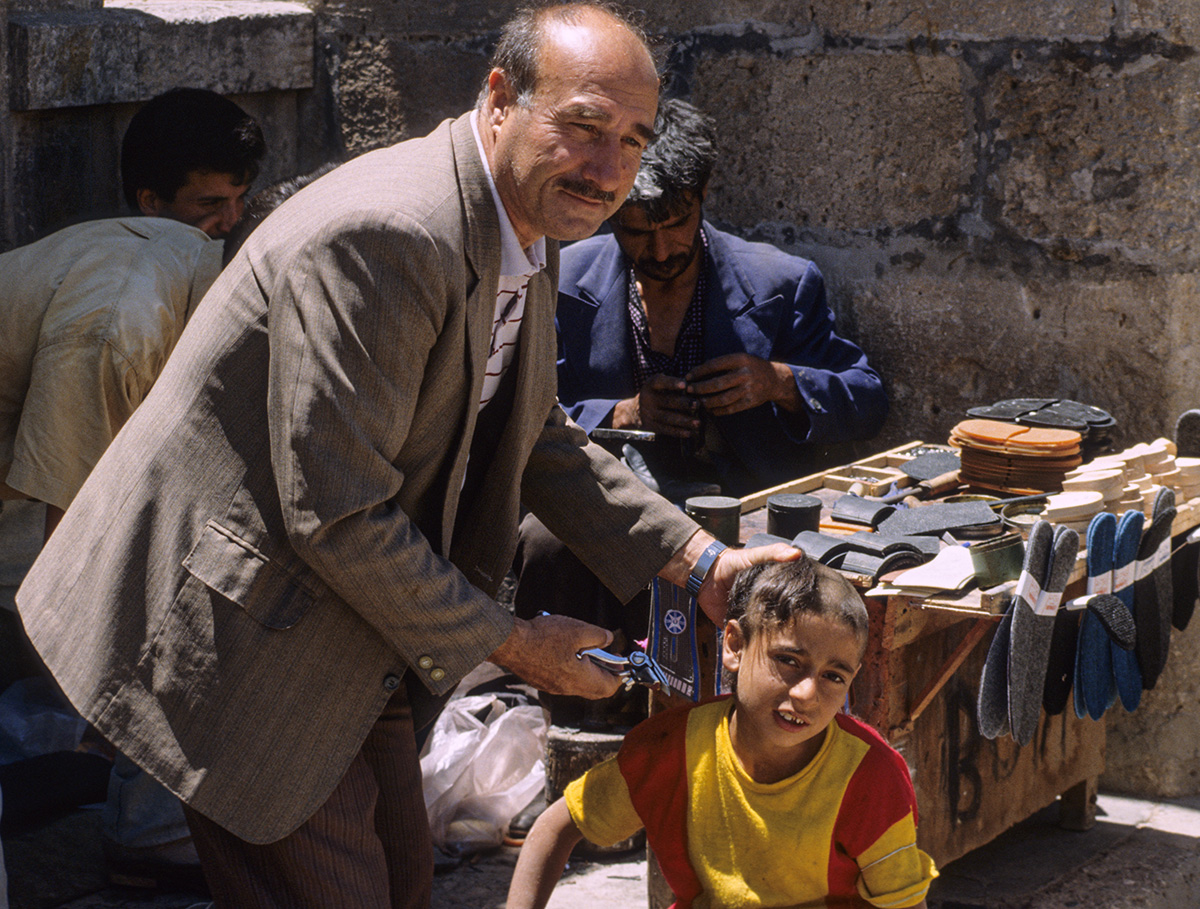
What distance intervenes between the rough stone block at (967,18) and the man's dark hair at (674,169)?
435 mm

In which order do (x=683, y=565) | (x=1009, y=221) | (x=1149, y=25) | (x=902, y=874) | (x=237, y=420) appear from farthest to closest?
(x=1009, y=221) → (x=1149, y=25) → (x=683, y=565) → (x=902, y=874) → (x=237, y=420)

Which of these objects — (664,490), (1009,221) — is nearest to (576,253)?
(664,490)

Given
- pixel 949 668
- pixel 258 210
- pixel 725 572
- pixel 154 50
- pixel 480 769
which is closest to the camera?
pixel 725 572

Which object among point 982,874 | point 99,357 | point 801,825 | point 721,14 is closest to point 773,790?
point 801,825

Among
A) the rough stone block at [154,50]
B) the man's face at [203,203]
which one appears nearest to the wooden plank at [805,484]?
the man's face at [203,203]

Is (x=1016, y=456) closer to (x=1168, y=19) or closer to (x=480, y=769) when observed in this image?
(x=1168, y=19)

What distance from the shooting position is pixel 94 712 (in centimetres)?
179

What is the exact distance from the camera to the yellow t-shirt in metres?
1.98

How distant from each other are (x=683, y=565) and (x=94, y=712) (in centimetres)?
92

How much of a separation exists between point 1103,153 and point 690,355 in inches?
41.7

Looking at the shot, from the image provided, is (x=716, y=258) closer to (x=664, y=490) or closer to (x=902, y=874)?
(x=664, y=490)

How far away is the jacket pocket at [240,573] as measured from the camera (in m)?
1.74

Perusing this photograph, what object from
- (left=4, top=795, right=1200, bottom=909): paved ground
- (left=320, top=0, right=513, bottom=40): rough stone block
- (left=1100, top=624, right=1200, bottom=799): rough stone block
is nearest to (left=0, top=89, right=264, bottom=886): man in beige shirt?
(left=4, top=795, right=1200, bottom=909): paved ground

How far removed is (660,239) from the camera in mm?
3357
